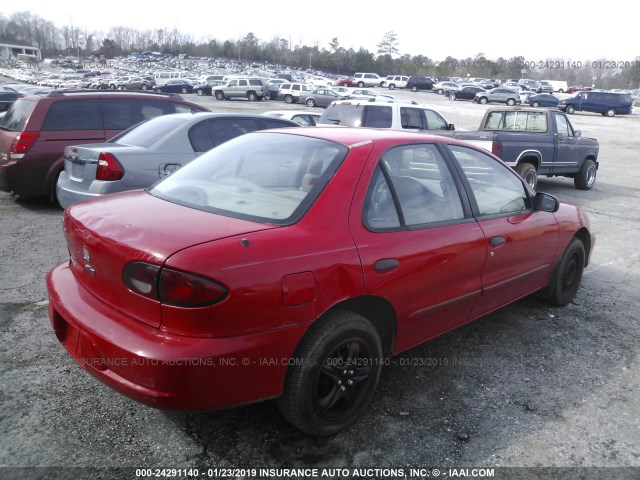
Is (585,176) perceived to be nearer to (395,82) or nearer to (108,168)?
(108,168)

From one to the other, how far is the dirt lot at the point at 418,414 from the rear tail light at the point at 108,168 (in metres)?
1.50

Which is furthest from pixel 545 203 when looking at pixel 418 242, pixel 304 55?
pixel 304 55

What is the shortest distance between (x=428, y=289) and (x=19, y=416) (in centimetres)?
240

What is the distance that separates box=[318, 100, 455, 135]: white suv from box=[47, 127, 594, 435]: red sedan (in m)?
6.73

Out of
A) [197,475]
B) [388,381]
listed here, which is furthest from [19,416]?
[388,381]

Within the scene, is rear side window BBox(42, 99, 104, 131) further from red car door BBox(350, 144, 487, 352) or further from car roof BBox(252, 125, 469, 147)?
red car door BBox(350, 144, 487, 352)

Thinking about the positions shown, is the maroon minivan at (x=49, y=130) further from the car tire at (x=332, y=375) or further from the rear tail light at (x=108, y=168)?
the car tire at (x=332, y=375)

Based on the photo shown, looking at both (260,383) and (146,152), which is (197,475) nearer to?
(260,383)

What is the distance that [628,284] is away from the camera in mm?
5566

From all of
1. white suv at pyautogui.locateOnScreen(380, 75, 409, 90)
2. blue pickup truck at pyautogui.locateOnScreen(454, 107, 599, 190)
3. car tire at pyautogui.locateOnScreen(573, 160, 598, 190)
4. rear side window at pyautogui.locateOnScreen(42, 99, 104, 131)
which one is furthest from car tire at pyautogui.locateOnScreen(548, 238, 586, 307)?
white suv at pyautogui.locateOnScreen(380, 75, 409, 90)

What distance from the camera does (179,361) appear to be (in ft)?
7.44

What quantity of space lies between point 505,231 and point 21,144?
652cm

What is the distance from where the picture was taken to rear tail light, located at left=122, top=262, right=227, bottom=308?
2.30 metres

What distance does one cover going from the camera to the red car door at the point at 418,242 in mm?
2912
